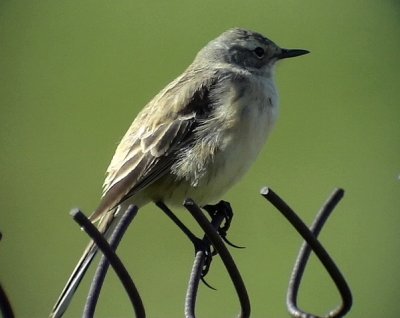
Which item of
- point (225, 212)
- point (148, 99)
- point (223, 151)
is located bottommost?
point (225, 212)

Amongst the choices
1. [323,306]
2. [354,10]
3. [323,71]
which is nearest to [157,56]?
[323,71]

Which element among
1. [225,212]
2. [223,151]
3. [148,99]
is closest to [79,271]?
[225,212]

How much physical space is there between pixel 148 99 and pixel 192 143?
293 cm

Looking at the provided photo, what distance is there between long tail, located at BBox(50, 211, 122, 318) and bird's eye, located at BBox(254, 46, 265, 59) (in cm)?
138

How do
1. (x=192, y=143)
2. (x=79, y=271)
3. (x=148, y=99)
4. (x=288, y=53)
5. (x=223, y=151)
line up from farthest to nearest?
(x=148, y=99) → (x=288, y=53) → (x=192, y=143) → (x=223, y=151) → (x=79, y=271)

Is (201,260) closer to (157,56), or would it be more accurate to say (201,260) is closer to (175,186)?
(175,186)

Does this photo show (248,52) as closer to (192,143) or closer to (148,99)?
(192,143)

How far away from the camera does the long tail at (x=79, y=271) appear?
155 inches

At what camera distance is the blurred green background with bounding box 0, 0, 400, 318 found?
688cm

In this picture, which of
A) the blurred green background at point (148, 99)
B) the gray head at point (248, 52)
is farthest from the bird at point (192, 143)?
the blurred green background at point (148, 99)

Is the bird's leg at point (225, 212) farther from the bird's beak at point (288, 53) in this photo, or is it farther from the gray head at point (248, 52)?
the bird's beak at point (288, 53)

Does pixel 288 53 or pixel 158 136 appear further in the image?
pixel 288 53

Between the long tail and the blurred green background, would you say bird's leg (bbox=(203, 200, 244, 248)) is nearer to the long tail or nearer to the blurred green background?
the long tail

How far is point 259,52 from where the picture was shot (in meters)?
5.52
